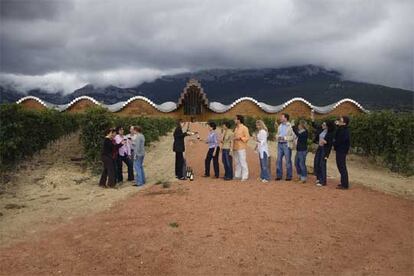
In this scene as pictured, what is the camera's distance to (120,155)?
1370 centimetres

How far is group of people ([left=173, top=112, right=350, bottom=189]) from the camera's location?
11.6 metres

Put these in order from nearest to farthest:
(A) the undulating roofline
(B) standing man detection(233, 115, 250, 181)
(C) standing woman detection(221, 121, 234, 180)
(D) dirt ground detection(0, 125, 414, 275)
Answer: (D) dirt ground detection(0, 125, 414, 275) → (B) standing man detection(233, 115, 250, 181) → (C) standing woman detection(221, 121, 234, 180) → (A) the undulating roofline

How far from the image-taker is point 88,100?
51594mm

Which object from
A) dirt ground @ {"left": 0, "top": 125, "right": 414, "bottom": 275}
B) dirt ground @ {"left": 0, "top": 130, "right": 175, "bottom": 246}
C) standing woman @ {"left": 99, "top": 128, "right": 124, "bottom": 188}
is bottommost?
dirt ground @ {"left": 0, "top": 130, "right": 175, "bottom": 246}

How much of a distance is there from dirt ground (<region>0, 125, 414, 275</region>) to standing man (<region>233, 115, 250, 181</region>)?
1770mm

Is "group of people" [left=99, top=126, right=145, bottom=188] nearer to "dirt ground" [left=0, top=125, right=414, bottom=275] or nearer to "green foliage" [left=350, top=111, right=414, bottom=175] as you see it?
"dirt ground" [left=0, top=125, right=414, bottom=275]

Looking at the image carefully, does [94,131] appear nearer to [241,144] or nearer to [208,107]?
[241,144]

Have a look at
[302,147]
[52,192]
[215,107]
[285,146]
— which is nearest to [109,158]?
[52,192]

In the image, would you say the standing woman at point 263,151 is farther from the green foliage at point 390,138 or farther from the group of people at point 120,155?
the green foliage at point 390,138

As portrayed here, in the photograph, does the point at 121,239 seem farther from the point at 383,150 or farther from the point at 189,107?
the point at 189,107

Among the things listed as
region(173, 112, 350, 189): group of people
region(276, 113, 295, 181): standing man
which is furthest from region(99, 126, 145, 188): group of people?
region(276, 113, 295, 181): standing man

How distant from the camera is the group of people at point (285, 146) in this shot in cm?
1156

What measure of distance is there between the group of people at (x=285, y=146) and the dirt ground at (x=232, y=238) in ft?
3.69

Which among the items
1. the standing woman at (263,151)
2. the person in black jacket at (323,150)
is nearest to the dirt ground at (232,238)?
the person in black jacket at (323,150)
